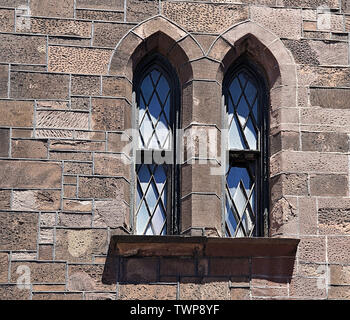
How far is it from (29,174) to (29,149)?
23cm

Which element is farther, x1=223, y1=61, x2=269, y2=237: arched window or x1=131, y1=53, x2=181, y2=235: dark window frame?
x1=223, y1=61, x2=269, y2=237: arched window

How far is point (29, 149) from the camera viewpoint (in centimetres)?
1191

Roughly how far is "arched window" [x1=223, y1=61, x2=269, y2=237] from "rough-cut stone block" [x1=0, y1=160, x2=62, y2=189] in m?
1.57

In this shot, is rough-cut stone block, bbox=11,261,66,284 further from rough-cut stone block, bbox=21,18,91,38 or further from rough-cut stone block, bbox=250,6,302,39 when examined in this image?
rough-cut stone block, bbox=250,6,302,39

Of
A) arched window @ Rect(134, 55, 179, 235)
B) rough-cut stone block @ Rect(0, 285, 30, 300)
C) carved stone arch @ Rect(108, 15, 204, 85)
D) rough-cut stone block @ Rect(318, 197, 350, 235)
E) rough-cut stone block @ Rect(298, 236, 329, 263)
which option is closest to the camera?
rough-cut stone block @ Rect(0, 285, 30, 300)

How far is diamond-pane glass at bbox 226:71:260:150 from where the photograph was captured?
1248cm

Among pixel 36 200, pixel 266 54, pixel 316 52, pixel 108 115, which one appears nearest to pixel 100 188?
pixel 36 200

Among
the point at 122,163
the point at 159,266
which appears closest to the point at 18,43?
the point at 122,163

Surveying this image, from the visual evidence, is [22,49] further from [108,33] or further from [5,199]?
[5,199]

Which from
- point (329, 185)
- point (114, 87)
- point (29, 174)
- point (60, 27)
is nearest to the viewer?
point (29, 174)

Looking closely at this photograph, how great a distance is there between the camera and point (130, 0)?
490 inches

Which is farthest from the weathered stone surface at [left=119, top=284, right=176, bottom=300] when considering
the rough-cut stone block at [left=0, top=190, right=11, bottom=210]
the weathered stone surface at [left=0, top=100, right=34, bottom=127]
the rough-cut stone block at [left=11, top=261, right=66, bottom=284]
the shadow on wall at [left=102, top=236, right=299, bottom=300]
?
the weathered stone surface at [left=0, top=100, right=34, bottom=127]

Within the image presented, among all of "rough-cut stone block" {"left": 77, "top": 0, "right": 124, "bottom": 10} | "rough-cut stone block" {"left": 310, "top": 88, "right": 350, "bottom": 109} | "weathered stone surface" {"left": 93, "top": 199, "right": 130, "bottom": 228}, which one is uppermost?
"rough-cut stone block" {"left": 77, "top": 0, "right": 124, "bottom": 10}

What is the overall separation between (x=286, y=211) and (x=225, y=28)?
1800 mm
